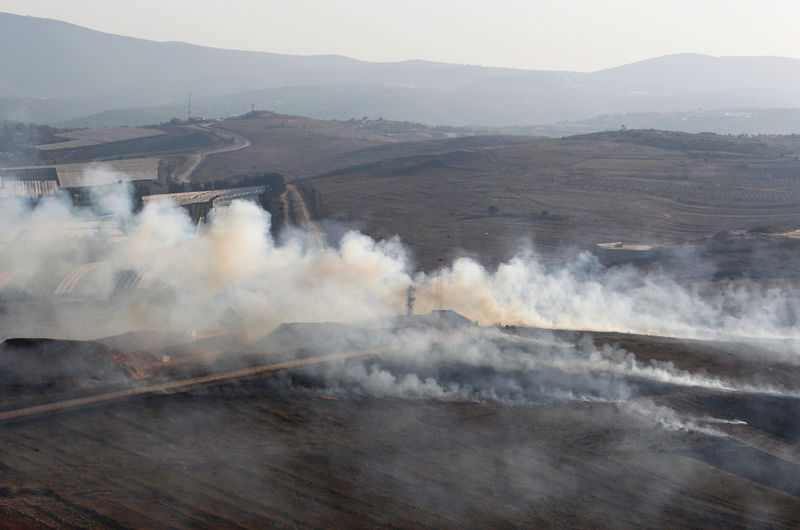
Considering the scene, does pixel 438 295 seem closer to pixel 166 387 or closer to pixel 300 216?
pixel 166 387

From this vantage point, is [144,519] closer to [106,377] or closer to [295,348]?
[106,377]

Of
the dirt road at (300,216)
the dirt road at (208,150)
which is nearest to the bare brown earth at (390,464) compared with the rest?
the dirt road at (300,216)

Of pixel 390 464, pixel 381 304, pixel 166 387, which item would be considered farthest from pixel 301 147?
pixel 390 464

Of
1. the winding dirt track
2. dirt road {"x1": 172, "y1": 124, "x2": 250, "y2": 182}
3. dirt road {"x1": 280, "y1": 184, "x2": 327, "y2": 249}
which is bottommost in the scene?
the winding dirt track

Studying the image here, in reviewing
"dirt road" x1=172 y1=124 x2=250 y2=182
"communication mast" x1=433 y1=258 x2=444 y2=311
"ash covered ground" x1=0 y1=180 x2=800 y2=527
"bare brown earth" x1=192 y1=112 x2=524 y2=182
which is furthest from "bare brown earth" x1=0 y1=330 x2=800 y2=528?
"bare brown earth" x1=192 y1=112 x2=524 y2=182

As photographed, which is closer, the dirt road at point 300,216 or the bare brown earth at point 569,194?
the dirt road at point 300,216

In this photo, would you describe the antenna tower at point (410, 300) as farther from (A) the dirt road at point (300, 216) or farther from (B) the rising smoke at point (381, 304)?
(A) the dirt road at point (300, 216)

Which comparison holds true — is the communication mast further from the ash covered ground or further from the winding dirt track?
the winding dirt track
